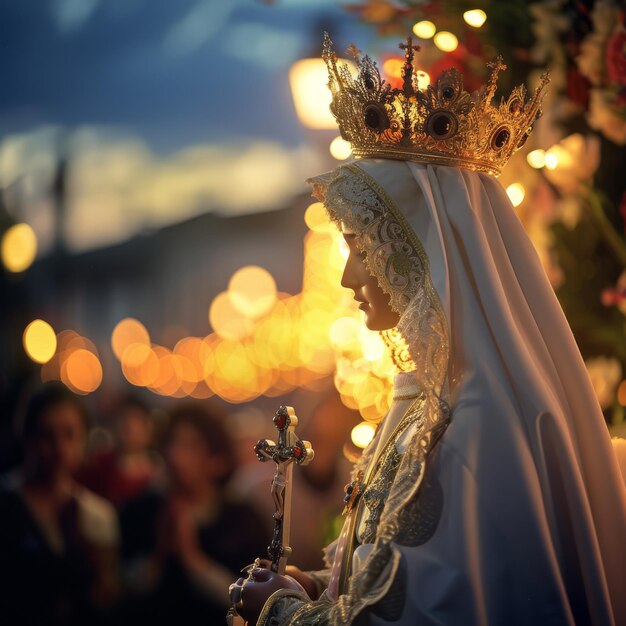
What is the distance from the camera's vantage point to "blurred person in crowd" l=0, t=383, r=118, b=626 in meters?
4.07

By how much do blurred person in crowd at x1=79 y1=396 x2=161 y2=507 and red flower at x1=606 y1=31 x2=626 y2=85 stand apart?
2683 millimetres

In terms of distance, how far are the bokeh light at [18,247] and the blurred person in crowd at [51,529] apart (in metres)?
0.63

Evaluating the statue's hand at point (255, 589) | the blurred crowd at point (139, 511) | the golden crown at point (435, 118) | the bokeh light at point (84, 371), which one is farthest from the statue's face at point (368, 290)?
the bokeh light at point (84, 371)

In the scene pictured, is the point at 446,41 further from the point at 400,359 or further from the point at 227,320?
the point at 227,320

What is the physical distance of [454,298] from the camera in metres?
2.34

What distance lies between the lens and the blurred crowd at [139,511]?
413cm

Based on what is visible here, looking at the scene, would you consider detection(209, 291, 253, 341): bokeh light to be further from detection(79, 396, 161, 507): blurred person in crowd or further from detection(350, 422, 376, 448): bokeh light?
detection(350, 422, 376, 448): bokeh light

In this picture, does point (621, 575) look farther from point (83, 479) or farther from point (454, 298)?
point (83, 479)

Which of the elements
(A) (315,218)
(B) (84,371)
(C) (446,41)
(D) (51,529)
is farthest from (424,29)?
(D) (51,529)

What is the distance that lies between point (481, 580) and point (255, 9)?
395 cm

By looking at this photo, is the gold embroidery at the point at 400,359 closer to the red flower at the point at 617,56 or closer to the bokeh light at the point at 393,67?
the bokeh light at the point at 393,67

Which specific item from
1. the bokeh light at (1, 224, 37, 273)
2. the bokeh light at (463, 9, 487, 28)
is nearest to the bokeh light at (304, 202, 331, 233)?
the bokeh light at (1, 224, 37, 273)

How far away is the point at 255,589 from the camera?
240 cm

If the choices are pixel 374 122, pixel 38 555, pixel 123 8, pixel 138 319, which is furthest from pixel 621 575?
pixel 123 8
